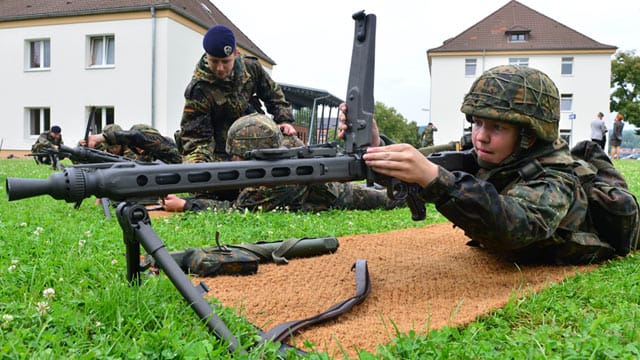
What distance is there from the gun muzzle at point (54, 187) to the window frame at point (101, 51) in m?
27.6

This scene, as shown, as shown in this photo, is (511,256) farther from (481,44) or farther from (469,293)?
(481,44)

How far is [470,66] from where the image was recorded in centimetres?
4406

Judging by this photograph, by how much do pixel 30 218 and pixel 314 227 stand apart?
2.91m

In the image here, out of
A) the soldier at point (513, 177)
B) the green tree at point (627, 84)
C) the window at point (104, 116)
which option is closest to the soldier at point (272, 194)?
the soldier at point (513, 177)

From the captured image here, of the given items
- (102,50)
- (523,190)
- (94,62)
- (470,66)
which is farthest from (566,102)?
(523,190)

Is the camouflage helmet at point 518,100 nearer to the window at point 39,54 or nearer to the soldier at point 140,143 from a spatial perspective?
the soldier at point 140,143

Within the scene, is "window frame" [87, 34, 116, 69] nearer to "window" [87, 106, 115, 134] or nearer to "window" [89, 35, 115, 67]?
"window" [89, 35, 115, 67]

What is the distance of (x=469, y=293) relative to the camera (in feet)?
10.7

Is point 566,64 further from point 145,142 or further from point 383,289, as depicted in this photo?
point 383,289

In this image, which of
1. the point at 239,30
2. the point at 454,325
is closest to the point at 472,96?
the point at 454,325

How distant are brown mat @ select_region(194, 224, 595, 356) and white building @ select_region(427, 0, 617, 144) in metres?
39.6

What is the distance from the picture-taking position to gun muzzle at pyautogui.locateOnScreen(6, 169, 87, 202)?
2.41m

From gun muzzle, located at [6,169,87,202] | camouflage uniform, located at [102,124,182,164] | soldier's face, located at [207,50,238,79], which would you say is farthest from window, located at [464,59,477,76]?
gun muzzle, located at [6,169,87,202]

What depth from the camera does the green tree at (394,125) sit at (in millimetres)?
76125
